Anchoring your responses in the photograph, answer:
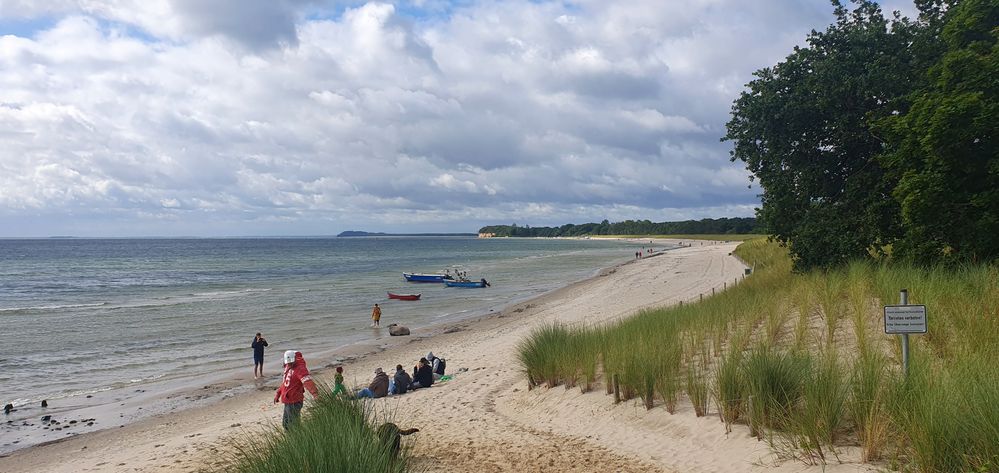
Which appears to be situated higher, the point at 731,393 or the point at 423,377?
the point at 731,393

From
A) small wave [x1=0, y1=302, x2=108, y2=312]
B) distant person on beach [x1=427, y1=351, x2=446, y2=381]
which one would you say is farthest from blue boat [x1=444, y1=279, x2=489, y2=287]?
distant person on beach [x1=427, y1=351, x2=446, y2=381]

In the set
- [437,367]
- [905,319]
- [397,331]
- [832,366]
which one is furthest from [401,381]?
[397,331]

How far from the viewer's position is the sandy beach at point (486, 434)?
722cm

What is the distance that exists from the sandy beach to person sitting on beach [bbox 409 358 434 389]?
309mm

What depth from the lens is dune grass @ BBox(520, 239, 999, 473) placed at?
17.5ft

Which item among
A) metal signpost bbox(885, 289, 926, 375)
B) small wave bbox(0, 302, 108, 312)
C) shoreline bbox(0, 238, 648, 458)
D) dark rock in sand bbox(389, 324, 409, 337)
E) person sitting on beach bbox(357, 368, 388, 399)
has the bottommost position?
Result: shoreline bbox(0, 238, 648, 458)

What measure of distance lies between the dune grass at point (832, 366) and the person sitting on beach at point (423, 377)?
124 inches

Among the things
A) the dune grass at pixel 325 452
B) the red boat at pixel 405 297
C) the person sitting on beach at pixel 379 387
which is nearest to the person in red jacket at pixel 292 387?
the dune grass at pixel 325 452

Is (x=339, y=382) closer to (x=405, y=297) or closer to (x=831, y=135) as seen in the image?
(x=831, y=135)

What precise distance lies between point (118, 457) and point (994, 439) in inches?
455

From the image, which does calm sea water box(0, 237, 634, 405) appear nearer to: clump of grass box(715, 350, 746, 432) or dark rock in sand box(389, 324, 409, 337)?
dark rock in sand box(389, 324, 409, 337)

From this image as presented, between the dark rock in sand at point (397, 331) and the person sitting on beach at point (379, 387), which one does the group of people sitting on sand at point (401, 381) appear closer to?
the person sitting on beach at point (379, 387)

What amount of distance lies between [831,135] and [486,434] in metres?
14.7

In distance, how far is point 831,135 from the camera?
1852 centimetres
